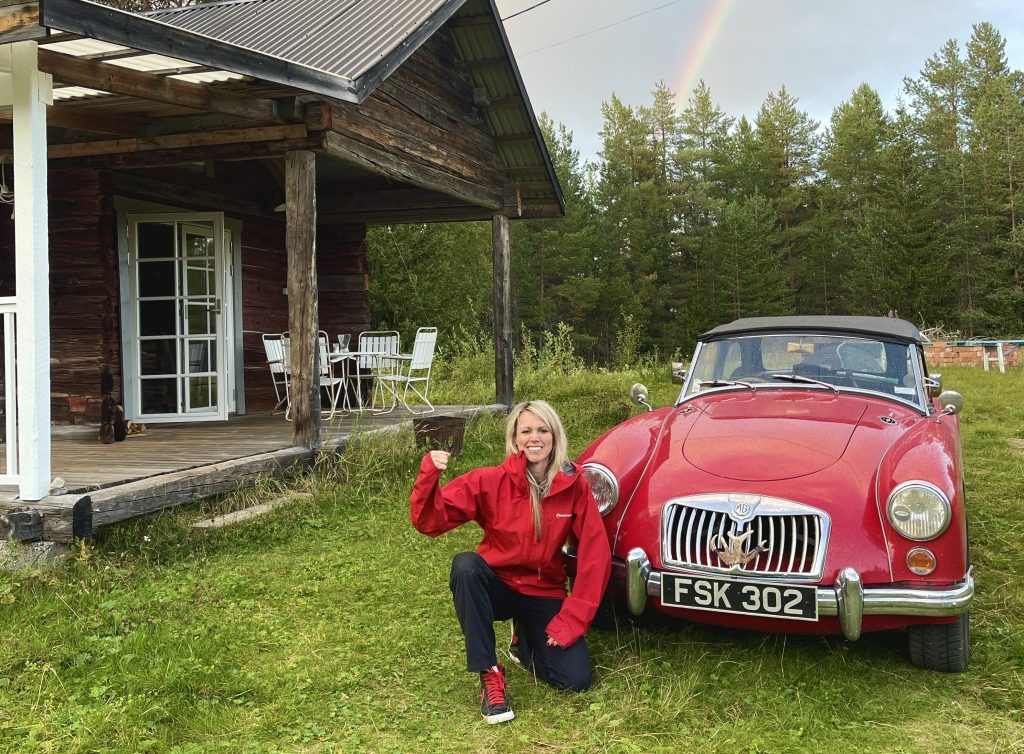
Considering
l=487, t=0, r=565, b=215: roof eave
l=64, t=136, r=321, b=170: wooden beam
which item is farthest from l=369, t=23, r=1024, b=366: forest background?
l=64, t=136, r=321, b=170: wooden beam

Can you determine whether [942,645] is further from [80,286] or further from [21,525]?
[80,286]

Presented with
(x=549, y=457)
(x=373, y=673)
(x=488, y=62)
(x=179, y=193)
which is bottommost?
(x=373, y=673)

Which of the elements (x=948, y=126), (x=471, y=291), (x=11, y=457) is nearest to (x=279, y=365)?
(x=11, y=457)

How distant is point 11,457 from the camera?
4957mm

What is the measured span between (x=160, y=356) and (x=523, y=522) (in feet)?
22.8

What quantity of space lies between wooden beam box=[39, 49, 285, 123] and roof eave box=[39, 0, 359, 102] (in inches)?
19.9

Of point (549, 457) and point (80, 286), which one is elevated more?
point (80, 286)

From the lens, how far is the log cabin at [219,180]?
15.5ft

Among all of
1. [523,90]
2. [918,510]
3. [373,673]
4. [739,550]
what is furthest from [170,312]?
[918,510]

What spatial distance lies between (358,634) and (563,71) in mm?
46483

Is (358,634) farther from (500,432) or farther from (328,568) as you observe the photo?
(500,432)

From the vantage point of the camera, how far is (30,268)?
4672 millimetres

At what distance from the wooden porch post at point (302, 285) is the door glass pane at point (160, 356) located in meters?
2.93

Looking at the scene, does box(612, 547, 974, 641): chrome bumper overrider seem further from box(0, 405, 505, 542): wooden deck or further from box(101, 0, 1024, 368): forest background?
box(101, 0, 1024, 368): forest background
